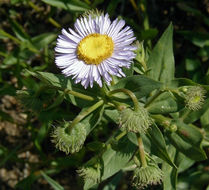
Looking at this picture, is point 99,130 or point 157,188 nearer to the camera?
point 157,188

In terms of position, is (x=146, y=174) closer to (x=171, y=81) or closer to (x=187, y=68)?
(x=171, y=81)

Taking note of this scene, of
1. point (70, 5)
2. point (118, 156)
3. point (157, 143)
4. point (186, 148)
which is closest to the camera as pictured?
point (157, 143)

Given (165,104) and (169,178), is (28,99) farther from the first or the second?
(169,178)

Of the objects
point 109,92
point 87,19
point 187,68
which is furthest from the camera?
point 187,68

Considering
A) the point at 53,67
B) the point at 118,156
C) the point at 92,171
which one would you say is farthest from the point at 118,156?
the point at 53,67

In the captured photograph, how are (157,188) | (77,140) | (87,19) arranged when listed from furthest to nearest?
(157,188) → (87,19) → (77,140)

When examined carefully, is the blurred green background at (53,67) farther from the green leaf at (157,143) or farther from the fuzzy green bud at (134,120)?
the fuzzy green bud at (134,120)

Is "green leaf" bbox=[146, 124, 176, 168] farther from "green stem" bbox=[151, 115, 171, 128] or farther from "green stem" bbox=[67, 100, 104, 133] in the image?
"green stem" bbox=[67, 100, 104, 133]

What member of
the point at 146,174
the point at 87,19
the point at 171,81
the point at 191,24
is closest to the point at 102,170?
the point at 146,174
